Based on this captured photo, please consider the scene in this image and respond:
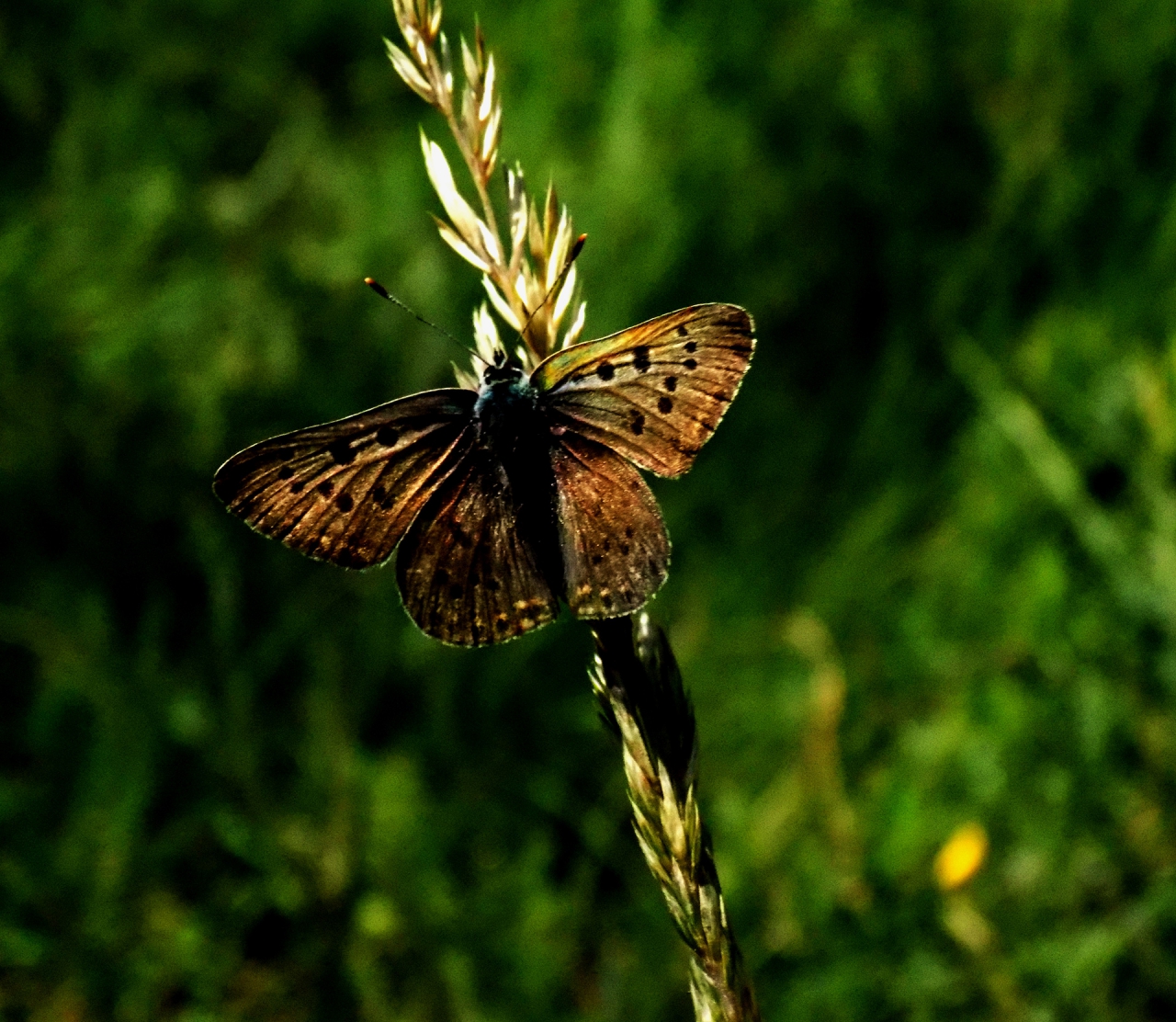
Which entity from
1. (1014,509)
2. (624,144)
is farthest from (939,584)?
(624,144)

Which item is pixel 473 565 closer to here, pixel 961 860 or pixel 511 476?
pixel 511 476

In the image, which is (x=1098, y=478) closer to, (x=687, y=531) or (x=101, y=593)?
(x=687, y=531)

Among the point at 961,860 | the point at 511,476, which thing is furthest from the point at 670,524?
the point at 511,476

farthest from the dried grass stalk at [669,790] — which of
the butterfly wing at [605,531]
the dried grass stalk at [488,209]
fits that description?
the dried grass stalk at [488,209]

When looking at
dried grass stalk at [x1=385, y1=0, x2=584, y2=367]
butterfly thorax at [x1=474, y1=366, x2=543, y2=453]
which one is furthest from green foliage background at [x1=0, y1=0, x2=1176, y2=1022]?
dried grass stalk at [x1=385, y1=0, x2=584, y2=367]

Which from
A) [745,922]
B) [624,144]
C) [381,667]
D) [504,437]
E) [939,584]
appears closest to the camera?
[504,437]

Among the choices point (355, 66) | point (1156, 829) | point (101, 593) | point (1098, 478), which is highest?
point (355, 66)
